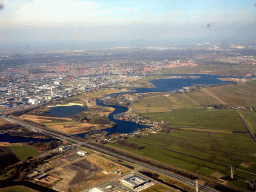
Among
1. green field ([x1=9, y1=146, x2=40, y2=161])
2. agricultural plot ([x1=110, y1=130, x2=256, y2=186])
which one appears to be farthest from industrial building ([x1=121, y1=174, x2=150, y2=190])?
green field ([x1=9, y1=146, x2=40, y2=161])

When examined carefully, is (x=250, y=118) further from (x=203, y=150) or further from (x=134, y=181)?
(x=134, y=181)

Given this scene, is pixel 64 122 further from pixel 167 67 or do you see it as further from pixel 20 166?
pixel 167 67

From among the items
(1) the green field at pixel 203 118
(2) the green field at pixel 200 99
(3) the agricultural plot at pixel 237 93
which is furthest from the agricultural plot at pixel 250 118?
(3) the agricultural plot at pixel 237 93

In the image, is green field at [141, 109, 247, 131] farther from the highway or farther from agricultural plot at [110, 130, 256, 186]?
the highway

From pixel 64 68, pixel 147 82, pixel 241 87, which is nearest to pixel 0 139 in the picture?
pixel 147 82

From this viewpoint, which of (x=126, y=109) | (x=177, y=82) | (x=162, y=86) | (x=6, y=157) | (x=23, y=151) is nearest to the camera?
(x=6, y=157)

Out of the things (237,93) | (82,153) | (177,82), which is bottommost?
(82,153)

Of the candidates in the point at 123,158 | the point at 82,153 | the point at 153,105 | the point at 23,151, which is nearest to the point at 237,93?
the point at 153,105

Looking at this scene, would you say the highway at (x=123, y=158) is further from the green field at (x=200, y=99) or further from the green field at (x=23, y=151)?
the green field at (x=200, y=99)
